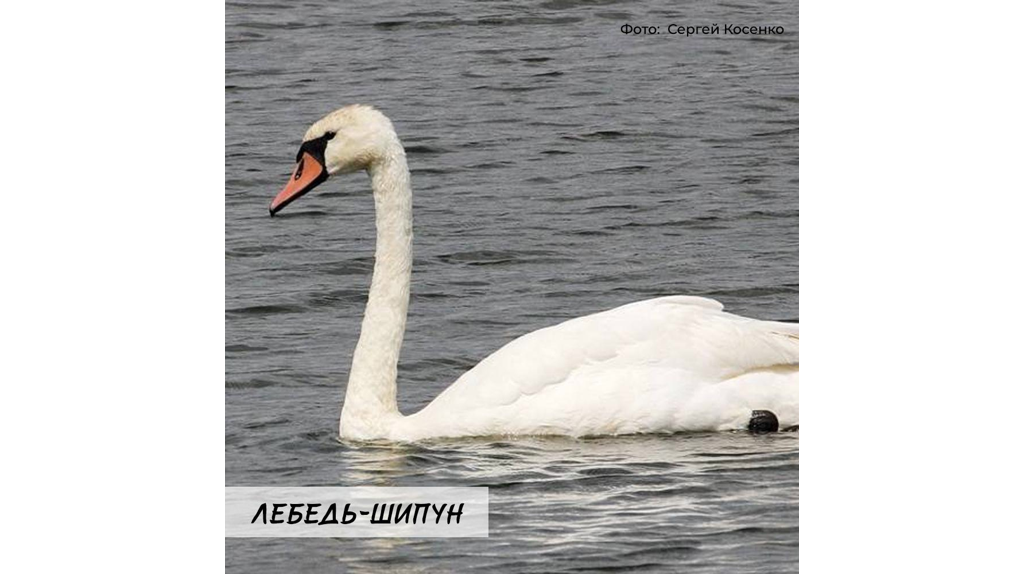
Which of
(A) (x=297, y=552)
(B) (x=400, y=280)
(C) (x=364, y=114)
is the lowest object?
(A) (x=297, y=552)

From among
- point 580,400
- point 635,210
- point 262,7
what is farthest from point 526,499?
point 262,7

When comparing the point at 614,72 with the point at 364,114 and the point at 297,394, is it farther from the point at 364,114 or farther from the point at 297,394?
the point at 297,394

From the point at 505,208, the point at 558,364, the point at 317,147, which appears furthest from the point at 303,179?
the point at 558,364

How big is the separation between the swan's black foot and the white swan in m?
0.04

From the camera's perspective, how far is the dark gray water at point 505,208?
12.2m

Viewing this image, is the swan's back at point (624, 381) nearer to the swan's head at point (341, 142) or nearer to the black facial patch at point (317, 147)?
the swan's head at point (341, 142)

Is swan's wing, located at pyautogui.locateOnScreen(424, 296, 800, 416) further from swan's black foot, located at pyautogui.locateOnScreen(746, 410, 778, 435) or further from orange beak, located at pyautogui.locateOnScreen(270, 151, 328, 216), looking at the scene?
orange beak, located at pyautogui.locateOnScreen(270, 151, 328, 216)

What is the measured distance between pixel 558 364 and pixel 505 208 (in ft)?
3.64

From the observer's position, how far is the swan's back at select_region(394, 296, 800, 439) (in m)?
12.5

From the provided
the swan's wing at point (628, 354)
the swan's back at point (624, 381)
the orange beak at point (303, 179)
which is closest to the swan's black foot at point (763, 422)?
the swan's back at point (624, 381)

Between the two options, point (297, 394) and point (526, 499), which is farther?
point (297, 394)

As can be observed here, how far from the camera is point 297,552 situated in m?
11.3

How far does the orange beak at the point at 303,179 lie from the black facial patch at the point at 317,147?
14 millimetres
